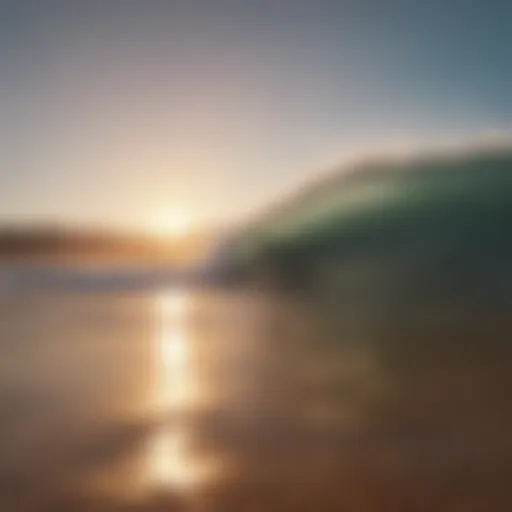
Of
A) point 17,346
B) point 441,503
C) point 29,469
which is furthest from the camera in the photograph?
point 17,346

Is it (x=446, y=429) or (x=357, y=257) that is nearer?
(x=446, y=429)

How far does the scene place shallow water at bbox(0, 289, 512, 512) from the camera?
42.8 inches

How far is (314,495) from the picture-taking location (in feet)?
3.52

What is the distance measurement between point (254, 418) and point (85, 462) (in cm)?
36

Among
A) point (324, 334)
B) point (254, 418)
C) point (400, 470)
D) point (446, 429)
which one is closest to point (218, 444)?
point (254, 418)

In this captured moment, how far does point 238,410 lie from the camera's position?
1392 millimetres

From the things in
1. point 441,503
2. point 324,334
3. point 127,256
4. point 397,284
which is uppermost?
point 127,256

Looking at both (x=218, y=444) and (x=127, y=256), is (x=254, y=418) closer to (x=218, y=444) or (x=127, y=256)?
(x=218, y=444)

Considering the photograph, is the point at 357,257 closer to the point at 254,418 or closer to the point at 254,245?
the point at 254,245

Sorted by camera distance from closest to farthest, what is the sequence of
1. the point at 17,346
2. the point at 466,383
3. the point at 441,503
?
the point at 441,503, the point at 466,383, the point at 17,346

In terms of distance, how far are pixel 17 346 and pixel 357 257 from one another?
0.99 metres

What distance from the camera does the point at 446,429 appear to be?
1.30m

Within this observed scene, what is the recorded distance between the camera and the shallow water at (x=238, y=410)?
42.8 inches

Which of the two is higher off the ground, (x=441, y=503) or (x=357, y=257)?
(x=357, y=257)
